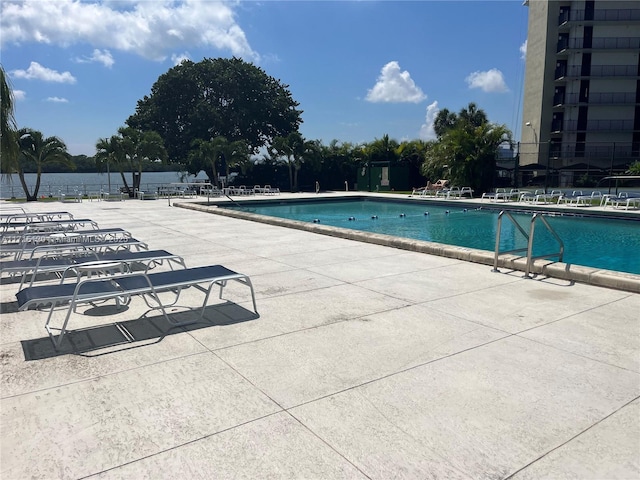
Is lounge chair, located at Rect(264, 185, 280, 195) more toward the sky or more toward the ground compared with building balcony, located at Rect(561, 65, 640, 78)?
more toward the ground

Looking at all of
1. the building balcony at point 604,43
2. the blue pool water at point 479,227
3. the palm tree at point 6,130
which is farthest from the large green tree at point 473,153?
the palm tree at point 6,130

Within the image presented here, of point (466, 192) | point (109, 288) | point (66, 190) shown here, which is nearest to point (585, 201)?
point (466, 192)

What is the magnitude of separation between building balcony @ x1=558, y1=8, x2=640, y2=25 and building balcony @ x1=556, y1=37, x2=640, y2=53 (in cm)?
140

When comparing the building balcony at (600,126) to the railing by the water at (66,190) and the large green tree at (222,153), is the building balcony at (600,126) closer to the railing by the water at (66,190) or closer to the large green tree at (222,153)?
the large green tree at (222,153)

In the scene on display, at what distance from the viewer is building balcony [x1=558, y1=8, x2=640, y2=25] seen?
3691 cm

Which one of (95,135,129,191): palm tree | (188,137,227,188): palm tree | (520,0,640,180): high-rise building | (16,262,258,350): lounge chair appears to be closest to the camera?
(16,262,258,350): lounge chair

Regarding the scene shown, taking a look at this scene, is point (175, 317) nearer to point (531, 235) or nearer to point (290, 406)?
point (290, 406)

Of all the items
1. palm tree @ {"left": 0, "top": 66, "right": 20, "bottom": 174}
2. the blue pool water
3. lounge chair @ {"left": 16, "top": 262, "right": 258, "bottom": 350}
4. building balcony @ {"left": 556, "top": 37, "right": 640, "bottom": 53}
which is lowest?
the blue pool water

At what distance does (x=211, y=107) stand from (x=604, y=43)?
3238cm

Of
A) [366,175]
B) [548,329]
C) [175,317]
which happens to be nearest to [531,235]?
[548,329]

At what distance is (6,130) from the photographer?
8359 mm

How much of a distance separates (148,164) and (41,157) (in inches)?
249

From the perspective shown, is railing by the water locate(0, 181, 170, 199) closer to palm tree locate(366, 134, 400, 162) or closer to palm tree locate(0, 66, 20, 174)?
palm tree locate(366, 134, 400, 162)

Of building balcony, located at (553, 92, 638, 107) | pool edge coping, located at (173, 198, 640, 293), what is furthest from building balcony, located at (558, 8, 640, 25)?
pool edge coping, located at (173, 198, 640, 293)
